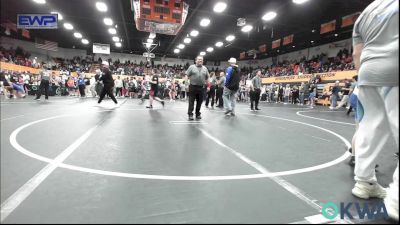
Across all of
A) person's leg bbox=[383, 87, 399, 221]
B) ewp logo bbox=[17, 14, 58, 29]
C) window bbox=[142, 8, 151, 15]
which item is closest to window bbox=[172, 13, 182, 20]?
window bbox=[142, 8, 151, 15]

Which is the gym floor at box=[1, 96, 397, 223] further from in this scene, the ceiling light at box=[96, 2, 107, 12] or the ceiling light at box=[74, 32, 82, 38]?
the ceiling light at box=[74, 32, 82, 38]

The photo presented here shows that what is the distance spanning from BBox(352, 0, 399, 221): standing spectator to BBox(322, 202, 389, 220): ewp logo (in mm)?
81

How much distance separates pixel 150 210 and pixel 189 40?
98.5 ft

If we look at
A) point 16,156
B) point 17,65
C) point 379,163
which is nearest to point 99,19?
point 17,65

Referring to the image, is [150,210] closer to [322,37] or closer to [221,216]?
[221,216]

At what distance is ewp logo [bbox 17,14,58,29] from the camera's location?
45.9ft

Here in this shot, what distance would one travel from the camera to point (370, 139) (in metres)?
2.15

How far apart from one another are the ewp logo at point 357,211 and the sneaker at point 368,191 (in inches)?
5.8

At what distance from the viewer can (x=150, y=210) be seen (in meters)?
1.91

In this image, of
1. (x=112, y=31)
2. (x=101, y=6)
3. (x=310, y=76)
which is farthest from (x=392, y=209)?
(x=112, y=31)

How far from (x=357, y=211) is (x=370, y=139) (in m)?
0.58

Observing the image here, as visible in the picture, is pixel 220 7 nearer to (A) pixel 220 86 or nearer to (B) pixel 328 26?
(A) pixel 220 86

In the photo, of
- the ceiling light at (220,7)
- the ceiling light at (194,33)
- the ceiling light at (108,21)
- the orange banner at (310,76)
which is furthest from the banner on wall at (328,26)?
the ceiling light at (108,21)

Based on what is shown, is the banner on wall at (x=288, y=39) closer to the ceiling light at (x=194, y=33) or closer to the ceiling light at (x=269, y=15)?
the ceiling light at (x=269, y=15)
